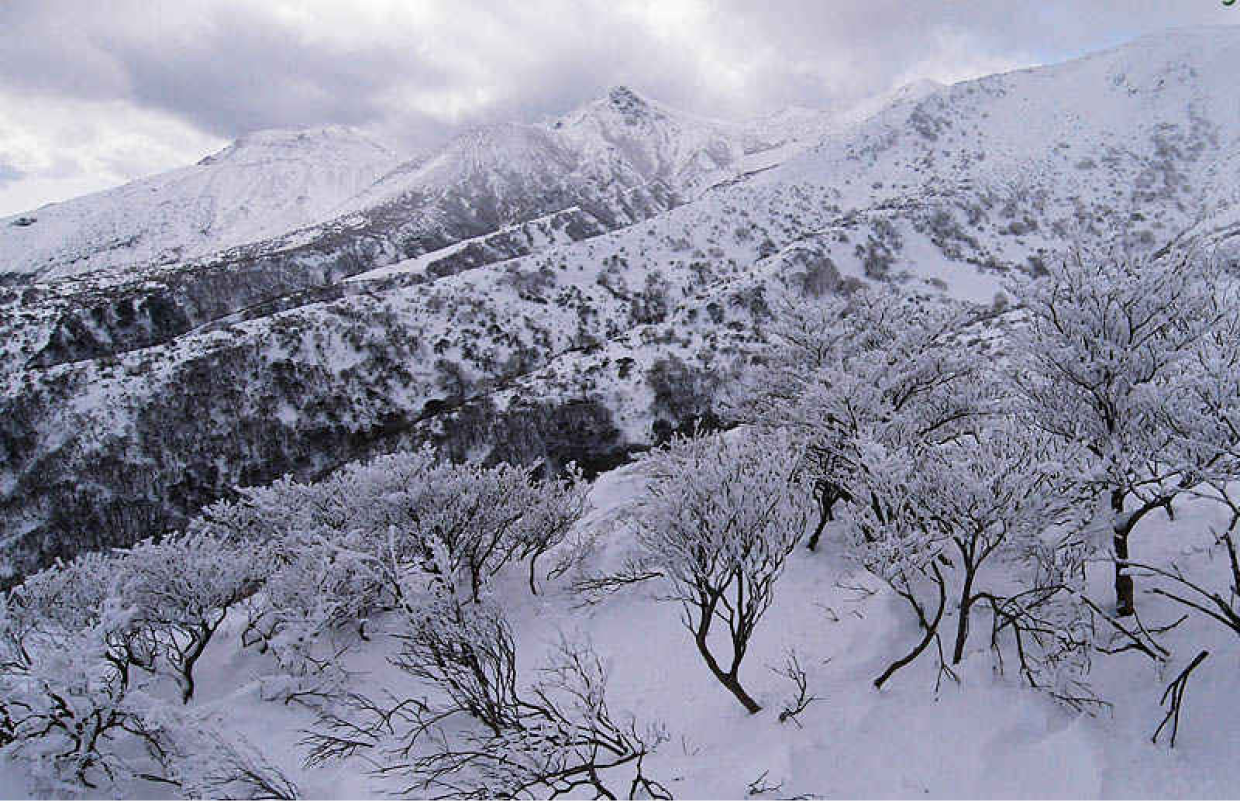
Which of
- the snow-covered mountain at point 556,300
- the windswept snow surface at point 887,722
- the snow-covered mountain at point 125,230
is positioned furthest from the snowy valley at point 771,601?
the snow-covered mountain at point 125,230

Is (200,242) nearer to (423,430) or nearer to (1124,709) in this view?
(423,430)

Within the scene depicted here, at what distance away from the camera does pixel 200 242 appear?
171m

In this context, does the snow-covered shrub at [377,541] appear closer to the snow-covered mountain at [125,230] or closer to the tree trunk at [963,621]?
the tree trunk at [963,621]

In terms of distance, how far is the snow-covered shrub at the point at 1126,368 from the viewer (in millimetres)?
7875

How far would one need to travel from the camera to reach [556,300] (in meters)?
75.2

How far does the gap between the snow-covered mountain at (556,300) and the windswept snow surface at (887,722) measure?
7.50 m

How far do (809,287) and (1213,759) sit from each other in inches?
2772

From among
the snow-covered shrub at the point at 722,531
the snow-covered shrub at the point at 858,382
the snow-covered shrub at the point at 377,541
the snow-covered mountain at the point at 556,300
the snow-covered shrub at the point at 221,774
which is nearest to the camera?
the snow-covered shrub at the point at 221,774

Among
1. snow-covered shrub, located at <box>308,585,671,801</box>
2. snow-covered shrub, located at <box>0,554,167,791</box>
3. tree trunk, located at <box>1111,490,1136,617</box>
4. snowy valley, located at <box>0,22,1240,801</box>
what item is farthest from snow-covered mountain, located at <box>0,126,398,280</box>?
tree trunk, located at <box>1111,490,1136,617</box>

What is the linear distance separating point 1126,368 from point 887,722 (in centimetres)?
687

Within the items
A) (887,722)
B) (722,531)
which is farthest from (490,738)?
(887,722)

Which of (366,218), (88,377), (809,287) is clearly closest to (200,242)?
(366,218)

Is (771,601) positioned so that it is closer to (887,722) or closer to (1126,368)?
(887,722)

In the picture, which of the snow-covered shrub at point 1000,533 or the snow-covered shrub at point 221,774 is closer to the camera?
the snow-covered shrub at point 1000,533
